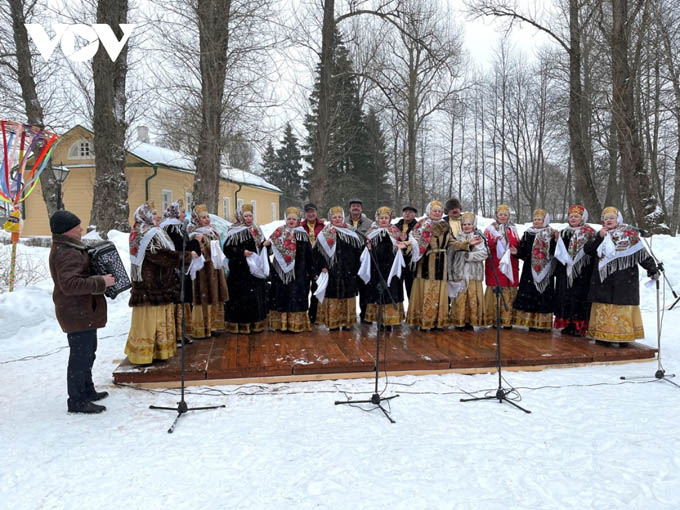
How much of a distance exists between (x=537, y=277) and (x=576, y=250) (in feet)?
2.08

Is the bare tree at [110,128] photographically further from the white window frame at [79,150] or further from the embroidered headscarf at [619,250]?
the white window frame at [79,150]

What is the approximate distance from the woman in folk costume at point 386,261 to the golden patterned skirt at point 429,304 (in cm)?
23

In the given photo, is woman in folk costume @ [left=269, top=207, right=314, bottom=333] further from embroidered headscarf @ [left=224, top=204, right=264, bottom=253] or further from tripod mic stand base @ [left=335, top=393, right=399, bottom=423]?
tripod mic stand base @ [left=335, top=393, right=399, bottom=423]

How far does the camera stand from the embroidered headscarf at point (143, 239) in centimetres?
492

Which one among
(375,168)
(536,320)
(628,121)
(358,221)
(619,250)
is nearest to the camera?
(619,250)

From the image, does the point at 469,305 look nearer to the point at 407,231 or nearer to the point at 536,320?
the point at 536,320

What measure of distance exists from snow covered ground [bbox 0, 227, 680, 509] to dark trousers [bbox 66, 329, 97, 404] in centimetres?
21

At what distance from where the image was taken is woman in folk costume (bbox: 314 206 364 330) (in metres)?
6.50

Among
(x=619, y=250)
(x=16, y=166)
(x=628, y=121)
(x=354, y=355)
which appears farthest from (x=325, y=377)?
(x=628, y=121)

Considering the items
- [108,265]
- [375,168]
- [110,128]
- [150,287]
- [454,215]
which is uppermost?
[375,168]

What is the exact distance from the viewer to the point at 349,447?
362cm

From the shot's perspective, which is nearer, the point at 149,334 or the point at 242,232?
the point at 149,334

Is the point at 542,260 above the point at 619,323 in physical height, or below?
above

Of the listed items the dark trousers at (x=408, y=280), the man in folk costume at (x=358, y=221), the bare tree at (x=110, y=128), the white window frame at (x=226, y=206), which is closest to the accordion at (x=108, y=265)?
the man in folk costume at (x=358, y=221)
